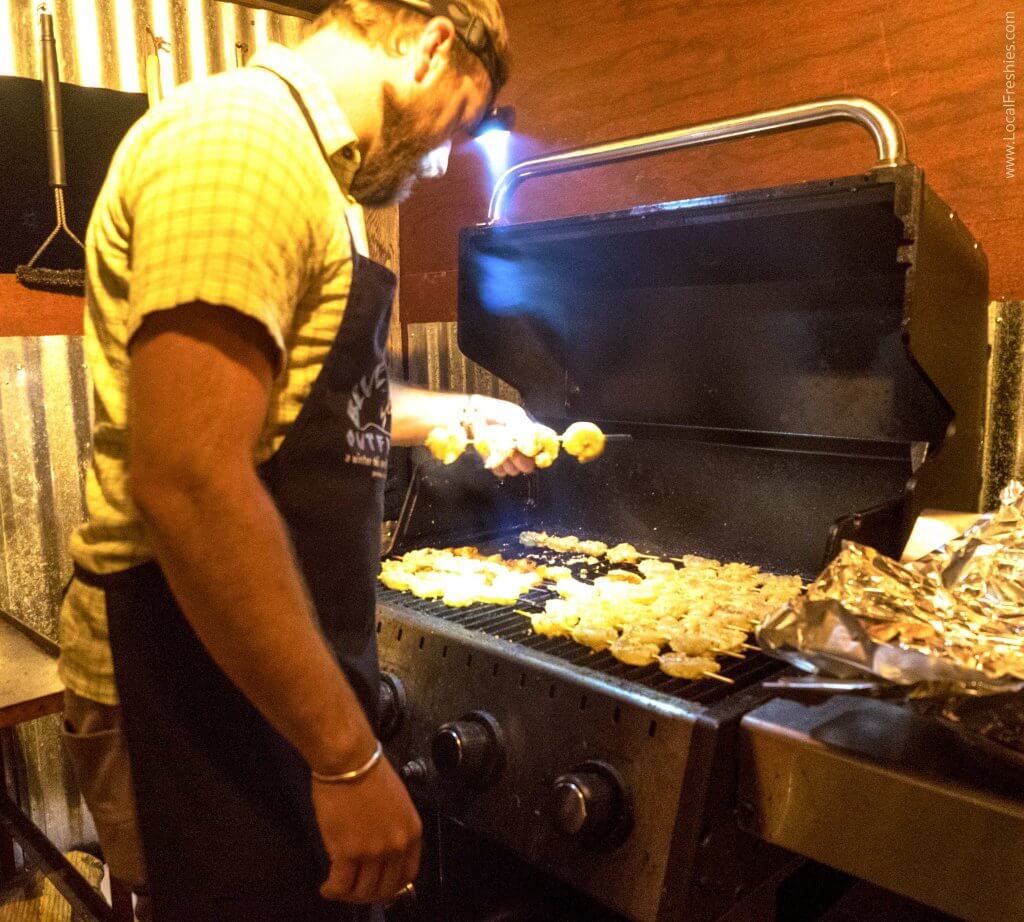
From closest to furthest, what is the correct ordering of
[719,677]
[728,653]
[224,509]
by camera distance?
[224,509]
[719,677]
[728,653]

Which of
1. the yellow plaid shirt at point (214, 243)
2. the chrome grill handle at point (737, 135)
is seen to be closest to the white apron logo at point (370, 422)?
the yellow plaid shirt at point (214, 243)

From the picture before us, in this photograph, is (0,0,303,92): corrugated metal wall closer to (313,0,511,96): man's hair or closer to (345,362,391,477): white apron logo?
(313,0,511,96): man's hair

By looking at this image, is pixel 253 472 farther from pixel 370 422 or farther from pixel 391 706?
pixel 391 706

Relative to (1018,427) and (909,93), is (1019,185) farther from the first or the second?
(1018,427)

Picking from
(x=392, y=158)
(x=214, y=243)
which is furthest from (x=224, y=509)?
(x=392, y=158)

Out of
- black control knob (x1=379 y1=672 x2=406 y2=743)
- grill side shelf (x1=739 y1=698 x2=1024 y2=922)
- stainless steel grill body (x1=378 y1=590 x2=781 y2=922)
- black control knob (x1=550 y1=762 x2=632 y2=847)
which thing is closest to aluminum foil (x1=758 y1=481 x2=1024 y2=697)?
grill side shelf (x1=739 y1=698 x2=1024 y2=922)

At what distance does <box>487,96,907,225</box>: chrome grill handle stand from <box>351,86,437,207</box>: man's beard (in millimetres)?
905

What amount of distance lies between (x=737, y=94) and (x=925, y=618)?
6.78ft

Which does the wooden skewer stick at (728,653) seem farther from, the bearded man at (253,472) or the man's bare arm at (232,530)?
the man's bare arm at (232,530)

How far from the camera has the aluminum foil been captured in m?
1.14

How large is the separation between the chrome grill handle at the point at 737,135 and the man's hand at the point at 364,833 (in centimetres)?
157

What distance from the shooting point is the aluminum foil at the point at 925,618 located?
1.14 metres

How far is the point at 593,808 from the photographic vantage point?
4.74 feet

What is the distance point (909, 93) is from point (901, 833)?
216 centimetres
